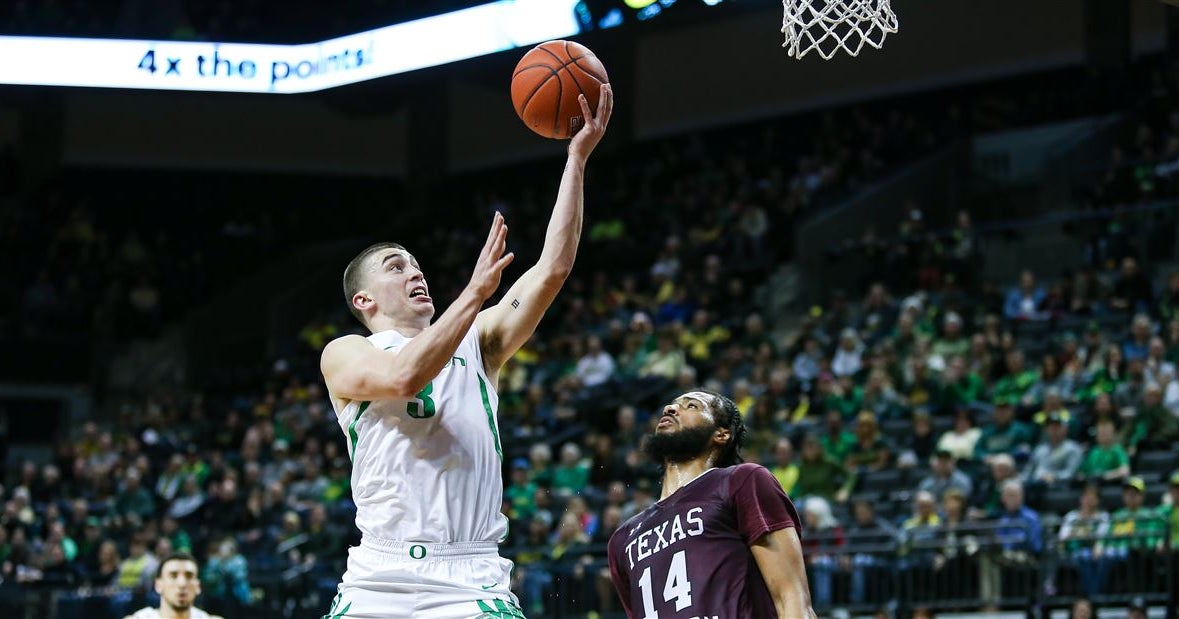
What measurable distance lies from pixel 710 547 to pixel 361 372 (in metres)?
1.20

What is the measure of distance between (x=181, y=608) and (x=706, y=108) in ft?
57.8

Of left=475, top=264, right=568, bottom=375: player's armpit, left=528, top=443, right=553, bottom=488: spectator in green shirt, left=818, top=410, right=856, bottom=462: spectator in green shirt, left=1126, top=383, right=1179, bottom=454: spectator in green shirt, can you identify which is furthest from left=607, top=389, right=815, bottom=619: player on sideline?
left=528, top=443, right=553, bottom=488: spectator in green shirt

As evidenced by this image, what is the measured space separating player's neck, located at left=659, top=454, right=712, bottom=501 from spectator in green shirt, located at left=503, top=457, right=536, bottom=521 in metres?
9.07

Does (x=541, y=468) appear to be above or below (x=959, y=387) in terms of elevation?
below

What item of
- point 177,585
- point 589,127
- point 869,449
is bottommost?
point 177,585

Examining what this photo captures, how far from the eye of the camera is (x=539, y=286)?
4.63m

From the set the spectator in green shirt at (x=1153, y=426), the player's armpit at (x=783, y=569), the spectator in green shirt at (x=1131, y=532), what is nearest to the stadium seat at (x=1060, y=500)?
the spectator in green shirt at (x=1131, y=532)

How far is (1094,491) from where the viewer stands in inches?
440

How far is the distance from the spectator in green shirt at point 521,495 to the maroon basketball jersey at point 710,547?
362 inches

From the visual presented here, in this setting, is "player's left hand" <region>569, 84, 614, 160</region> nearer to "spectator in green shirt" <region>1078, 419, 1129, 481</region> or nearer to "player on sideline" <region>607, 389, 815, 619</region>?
"player on sideline" <region>607, 389, 815, 619</region>

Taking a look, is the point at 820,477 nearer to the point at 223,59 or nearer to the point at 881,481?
the point at 881,481

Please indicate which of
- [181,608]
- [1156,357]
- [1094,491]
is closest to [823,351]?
[1156,357]

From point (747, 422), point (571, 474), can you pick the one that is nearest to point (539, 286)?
point (747, 422)

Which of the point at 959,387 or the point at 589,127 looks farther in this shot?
the point at 959,387
